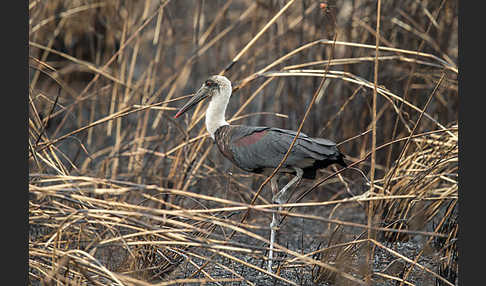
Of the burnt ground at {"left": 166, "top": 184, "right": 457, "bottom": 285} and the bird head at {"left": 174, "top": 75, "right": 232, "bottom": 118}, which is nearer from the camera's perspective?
the burnt ground at {"left": 166, "top": 184, "right": 457, "bottom": 285}

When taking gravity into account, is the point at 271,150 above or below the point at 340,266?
above

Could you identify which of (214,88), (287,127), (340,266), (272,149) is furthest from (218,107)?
(287,127)

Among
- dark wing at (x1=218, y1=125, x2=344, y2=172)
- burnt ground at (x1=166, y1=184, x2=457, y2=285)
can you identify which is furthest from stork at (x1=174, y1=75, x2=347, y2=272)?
burnt ground at (x1=166, y1=184, x2=457, y2=285)

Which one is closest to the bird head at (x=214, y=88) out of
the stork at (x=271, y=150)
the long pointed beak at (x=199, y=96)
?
the long pointed beak at (x=199, y=96)

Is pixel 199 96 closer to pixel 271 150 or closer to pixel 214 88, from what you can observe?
pixel 214 88

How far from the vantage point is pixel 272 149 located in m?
3.14

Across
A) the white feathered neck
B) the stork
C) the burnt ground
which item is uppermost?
the white feathered neck

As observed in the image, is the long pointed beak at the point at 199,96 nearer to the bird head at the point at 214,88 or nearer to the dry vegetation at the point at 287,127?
the bird head at the point at 214,88

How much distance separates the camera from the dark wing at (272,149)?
3.06 m

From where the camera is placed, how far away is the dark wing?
306cm

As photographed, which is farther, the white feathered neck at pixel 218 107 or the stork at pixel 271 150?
the white feathered neck at pixel 218 107

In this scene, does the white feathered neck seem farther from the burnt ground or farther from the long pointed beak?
the burnt ground

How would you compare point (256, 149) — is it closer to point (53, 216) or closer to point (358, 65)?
point (53, 216)

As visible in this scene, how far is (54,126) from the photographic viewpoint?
5.74 metres
